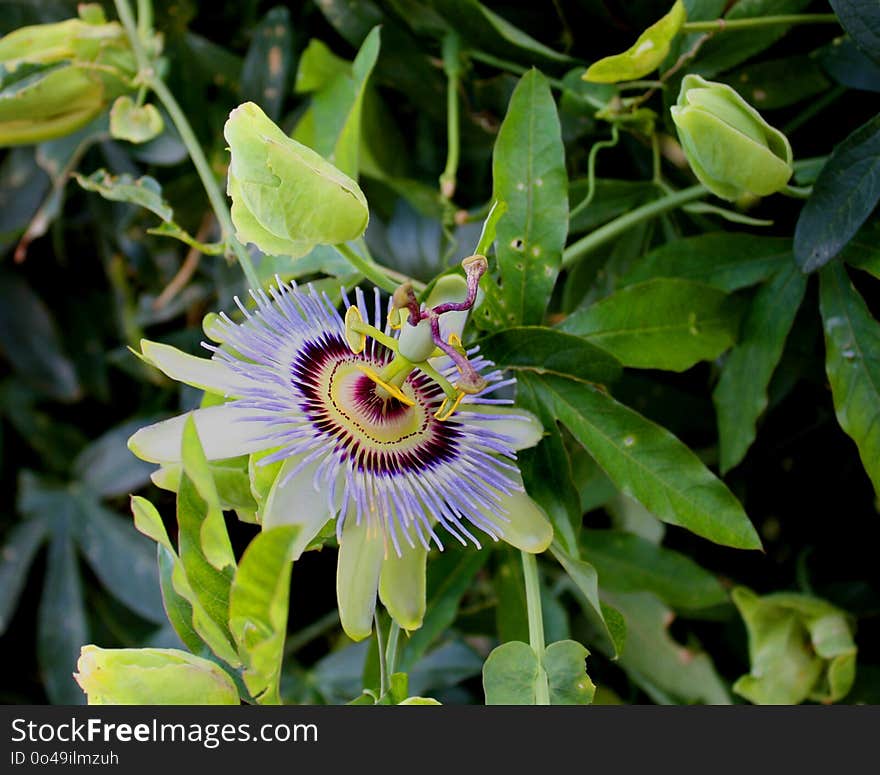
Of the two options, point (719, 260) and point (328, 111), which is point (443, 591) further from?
point (328, 111)

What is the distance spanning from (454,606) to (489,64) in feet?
1.97

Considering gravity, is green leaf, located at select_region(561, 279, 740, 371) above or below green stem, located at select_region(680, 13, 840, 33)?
below

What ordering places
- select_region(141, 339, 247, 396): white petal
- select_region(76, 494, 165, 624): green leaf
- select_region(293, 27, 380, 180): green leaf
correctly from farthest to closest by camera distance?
select_region(76, 494, 165, 624): green leaf
select_region(293, 27, 380, 180): green leaf
select_region(141, 339, 247, 396): white petal

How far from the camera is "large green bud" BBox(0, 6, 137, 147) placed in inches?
42.2

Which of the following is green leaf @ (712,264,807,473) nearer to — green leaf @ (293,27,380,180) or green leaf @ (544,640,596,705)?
green leaf @ (544,640,596,705)

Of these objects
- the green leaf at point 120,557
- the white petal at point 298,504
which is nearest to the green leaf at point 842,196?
the white petal at point 298,504

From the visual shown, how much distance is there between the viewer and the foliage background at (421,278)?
1.04 meters

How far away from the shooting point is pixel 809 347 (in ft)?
3.39

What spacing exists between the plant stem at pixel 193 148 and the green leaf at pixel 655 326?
1.02ft

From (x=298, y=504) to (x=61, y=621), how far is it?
2.93ft

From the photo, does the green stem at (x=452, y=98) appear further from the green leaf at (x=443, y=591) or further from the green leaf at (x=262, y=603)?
the green leaf at (x=262, y=603)

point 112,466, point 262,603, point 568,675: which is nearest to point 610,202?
→ point 568,675

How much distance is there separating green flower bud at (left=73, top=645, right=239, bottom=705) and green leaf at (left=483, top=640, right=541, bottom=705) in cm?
19

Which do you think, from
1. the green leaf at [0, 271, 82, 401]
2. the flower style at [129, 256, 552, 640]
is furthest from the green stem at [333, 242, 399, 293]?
the green leaf at [0, 271, 82, 401]
